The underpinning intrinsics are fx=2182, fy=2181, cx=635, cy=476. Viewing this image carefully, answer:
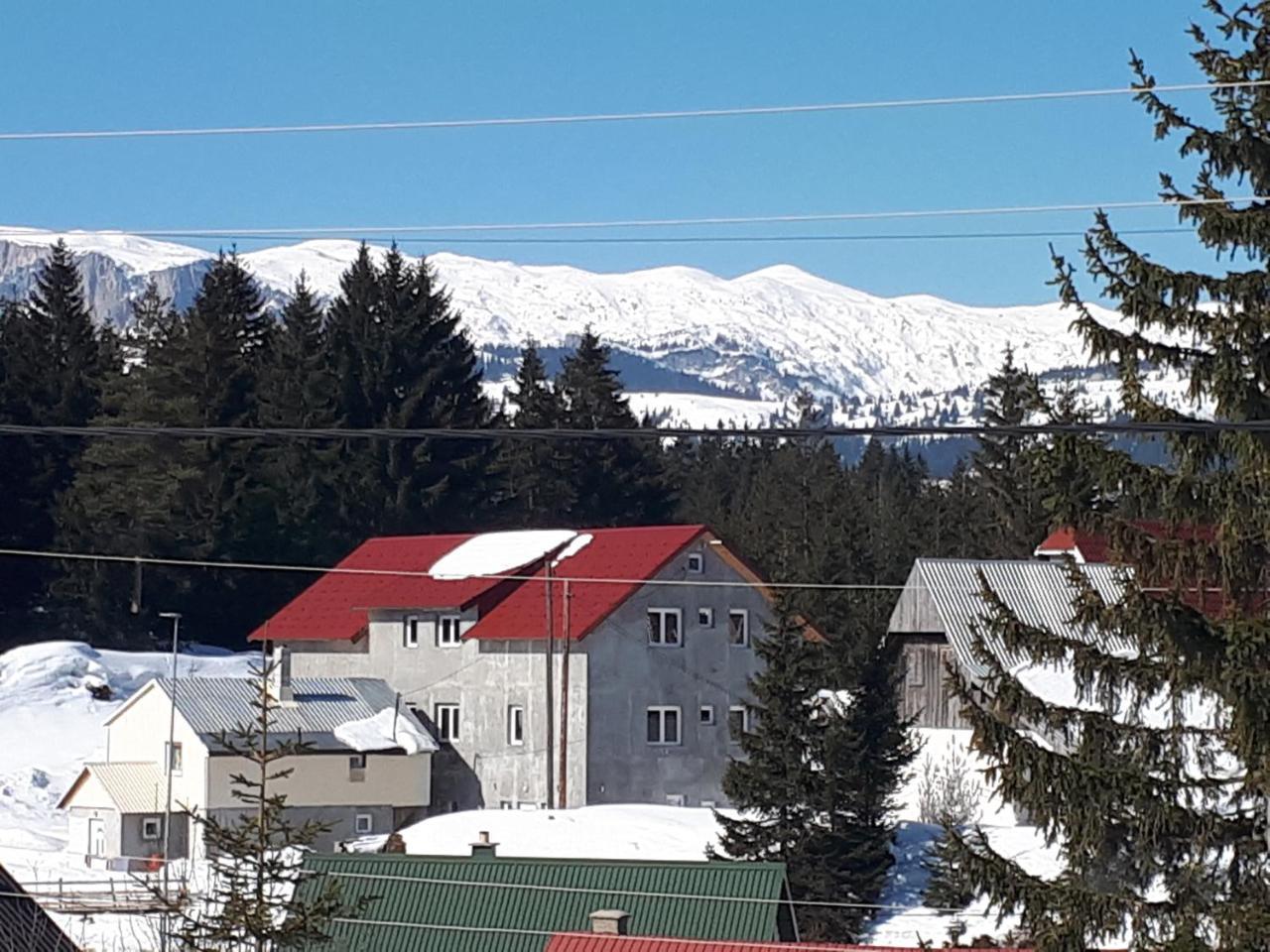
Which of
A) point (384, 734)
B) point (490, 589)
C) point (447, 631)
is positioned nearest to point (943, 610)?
point (490, 589)

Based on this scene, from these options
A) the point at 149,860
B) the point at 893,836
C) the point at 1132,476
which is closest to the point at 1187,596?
the point at 1132,476

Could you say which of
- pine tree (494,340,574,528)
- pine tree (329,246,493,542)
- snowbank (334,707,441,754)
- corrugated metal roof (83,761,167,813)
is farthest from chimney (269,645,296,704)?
pine tree (494,340,574,528)

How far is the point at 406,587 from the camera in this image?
5378cm

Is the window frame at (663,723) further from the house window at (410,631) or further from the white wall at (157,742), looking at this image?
the white wall at (157,742)

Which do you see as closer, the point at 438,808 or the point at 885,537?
the point at 438,808

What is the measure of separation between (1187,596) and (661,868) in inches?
546

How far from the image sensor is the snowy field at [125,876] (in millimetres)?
35406

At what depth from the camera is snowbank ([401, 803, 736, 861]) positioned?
40281 mm

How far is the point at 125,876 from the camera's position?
4078 cm

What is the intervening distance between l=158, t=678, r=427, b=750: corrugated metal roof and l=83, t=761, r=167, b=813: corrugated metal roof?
5.06 feet

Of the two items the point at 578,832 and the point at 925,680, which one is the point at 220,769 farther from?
the point at 925,680

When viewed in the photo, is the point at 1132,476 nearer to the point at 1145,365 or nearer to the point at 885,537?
the point at 1145,365

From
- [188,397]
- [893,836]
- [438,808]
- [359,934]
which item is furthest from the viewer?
[188,397]

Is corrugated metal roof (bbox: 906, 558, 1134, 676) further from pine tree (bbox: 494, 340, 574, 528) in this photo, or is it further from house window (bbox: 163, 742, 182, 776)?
pine tree (bbox: 494, 340, 574, 528)
